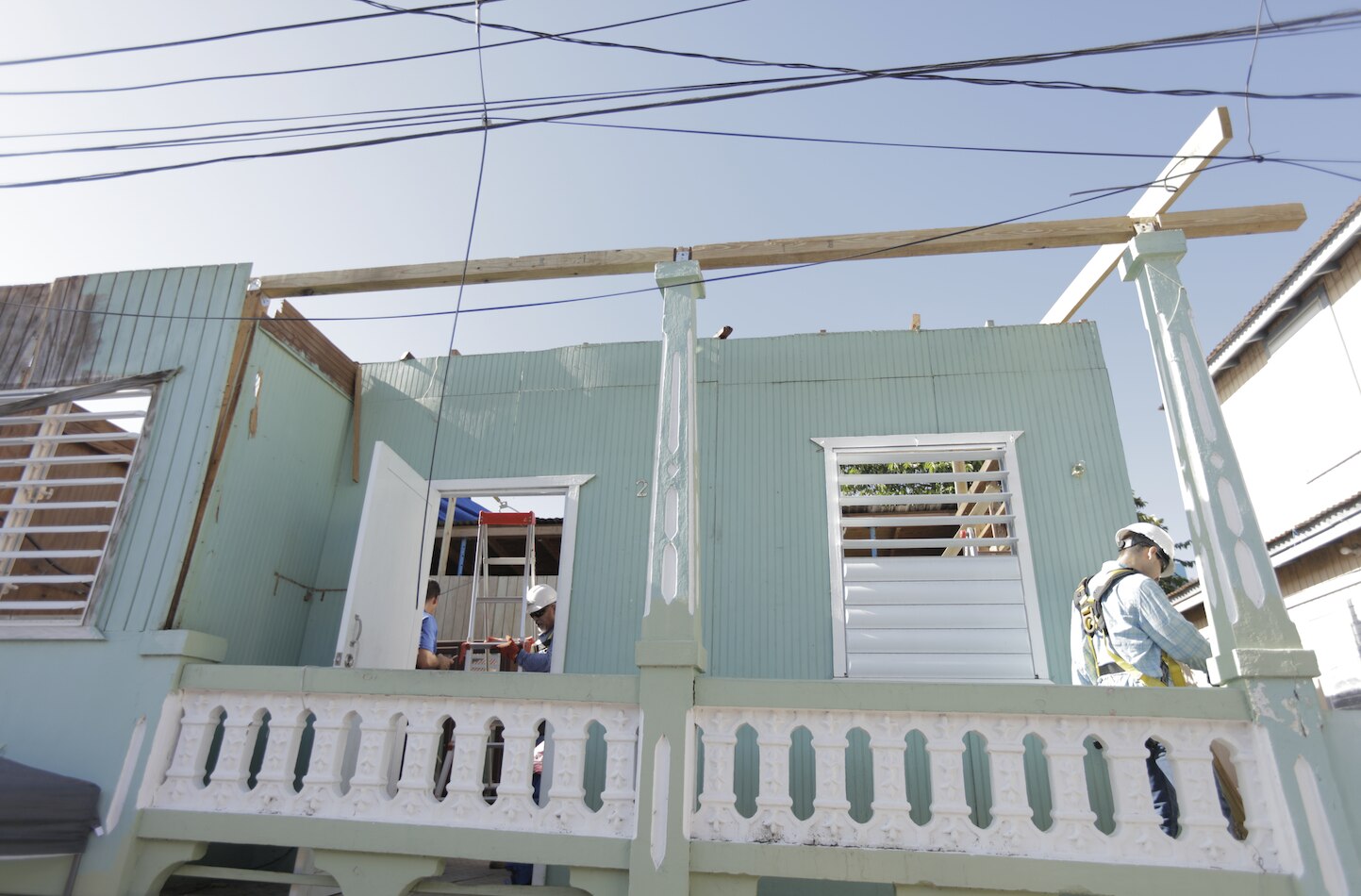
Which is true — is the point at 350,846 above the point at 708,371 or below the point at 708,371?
below

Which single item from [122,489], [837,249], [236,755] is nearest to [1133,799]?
[837,249]

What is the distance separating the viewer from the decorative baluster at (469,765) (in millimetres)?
4172

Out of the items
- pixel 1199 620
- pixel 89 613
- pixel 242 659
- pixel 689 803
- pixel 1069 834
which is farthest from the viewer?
pixel 1199 620

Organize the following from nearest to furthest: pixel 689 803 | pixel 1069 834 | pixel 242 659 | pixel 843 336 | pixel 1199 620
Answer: pixel 1069 834 < pixel 689 803 < pixel 242 659 < pixel 843 336 < pixel 1199 620

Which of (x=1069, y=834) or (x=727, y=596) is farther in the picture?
(x=727, y=596)

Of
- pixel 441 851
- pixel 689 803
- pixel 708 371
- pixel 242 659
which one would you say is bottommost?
pixel 441 851

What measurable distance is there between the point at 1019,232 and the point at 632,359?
3.26m

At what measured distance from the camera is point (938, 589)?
19.6 ft

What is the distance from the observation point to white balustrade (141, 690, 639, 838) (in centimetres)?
410

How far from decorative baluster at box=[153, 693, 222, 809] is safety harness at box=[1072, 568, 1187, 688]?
5.07 metres

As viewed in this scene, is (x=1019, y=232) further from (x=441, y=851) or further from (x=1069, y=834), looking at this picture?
(x=441, y=851)

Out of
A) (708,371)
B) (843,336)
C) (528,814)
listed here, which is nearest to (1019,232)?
(843,336)

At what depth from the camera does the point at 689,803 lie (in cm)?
396

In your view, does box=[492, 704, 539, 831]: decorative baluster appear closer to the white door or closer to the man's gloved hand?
the white door
